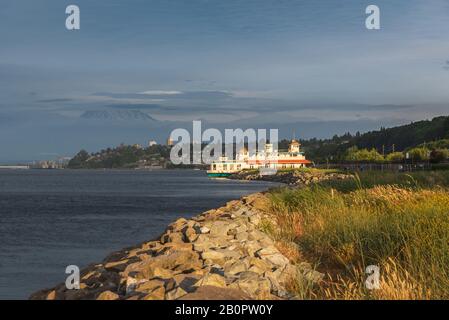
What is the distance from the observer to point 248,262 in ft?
31.7

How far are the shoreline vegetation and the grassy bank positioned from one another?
22mm

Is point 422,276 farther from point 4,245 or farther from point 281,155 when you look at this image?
point 281,155

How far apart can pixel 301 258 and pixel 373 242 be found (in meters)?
1.32

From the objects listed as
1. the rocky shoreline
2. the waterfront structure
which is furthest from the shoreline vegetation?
the waterfront structure

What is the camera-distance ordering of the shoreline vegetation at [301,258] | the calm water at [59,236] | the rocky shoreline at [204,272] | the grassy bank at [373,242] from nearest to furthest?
the rocky shoreline at [204,272] → the shoreline vegetation at [301,258] → the grassy bank at [373,242] → the calm water at [59,236]

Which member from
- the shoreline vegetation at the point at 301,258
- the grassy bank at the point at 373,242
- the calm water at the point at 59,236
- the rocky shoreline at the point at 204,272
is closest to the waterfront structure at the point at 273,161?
the calm water at the point at 59,236

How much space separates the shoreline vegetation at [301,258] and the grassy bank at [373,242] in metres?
0.02

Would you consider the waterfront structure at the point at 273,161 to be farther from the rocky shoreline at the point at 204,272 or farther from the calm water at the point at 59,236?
the rocky shoreline at the point at 204,272

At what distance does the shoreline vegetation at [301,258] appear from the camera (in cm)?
788

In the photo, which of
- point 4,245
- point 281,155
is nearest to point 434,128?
point 281,155

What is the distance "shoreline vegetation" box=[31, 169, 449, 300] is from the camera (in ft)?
25.8

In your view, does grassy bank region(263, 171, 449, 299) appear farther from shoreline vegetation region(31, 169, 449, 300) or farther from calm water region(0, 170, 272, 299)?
calm water region(0, 170, 272, 299)
